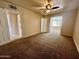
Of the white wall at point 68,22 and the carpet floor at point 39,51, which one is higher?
the white wall at point 68,22

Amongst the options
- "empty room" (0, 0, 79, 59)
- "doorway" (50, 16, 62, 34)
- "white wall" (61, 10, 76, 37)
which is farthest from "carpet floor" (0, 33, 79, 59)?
"doorway" (50, 16, 62, 34)

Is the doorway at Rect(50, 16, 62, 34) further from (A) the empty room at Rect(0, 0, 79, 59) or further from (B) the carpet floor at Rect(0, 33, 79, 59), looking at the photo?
(B) the carpet floor at Rect(0, 33, 79, 59)

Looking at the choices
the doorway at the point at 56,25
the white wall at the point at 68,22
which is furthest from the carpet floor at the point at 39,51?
the doorway at the point at 56,25

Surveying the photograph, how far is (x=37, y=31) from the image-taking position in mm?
6129

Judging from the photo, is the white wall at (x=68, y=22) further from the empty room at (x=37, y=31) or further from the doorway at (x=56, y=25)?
the doorway at (x=56, y=25)

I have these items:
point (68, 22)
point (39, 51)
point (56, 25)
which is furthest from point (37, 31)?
point (56, 25)

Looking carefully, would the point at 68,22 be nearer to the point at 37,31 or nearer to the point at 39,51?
the point at 37,31

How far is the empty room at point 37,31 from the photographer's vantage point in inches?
95.5

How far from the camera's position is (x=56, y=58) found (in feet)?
6.70

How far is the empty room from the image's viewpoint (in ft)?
7.96

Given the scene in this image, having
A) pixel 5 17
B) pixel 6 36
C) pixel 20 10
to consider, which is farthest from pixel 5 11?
pixel 6 36

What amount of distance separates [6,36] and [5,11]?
1.43 m

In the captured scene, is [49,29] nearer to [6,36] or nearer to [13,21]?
[13,21]

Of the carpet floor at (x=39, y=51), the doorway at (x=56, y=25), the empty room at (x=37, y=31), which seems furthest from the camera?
the doorway at (x=56, y=25)
